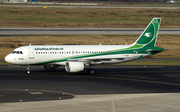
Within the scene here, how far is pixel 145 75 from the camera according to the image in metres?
44.4

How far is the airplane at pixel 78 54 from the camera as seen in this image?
4334cm

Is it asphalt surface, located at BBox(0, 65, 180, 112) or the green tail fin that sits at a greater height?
the green tail fin

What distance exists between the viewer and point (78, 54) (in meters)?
45.6

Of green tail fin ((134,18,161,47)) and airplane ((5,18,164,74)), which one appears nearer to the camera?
airplane ((5,18,164,74))

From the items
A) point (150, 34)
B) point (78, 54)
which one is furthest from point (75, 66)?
point (150, 34)

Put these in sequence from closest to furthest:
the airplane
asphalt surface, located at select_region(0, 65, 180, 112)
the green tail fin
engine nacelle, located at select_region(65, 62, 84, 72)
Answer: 1. asphalt surface, located at select_region(0, 65, 180, 112)
2. engine nacelle, located at select_region(65, 62, 84, 72)
3. the airplane
4. the green tail fin

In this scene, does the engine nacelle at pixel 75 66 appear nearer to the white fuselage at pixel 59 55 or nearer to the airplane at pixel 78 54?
the airplane at pixel 78 54

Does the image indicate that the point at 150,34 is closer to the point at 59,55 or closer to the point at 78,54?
the point at 78,54

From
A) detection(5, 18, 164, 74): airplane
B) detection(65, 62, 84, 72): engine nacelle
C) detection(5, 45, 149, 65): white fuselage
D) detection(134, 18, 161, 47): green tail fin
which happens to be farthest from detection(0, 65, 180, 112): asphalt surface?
detection(134, 18, 161, 47): green tail fin

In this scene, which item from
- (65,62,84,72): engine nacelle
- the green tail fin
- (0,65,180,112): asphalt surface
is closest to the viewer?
(0,65,180,112): asphalt surface

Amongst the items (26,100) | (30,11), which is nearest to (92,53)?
(26,100)

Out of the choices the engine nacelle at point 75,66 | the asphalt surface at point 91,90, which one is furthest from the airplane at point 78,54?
the asphalt surface at point 91,90

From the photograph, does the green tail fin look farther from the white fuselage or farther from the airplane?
the white fuselage

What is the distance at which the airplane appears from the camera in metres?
43.3
